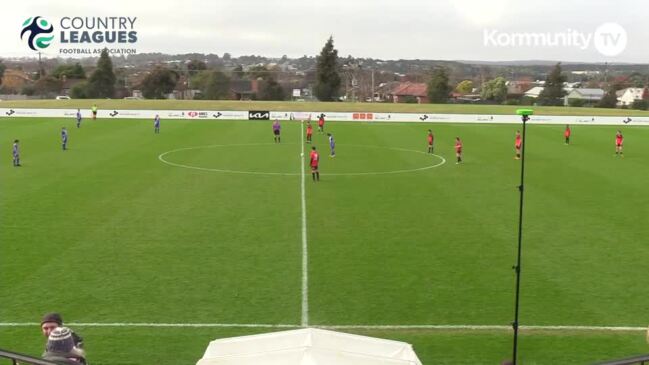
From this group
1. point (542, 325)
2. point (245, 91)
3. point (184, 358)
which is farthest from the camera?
point (245, 91)

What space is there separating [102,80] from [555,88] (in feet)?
259

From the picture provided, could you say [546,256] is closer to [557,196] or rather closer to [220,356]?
[557,196]

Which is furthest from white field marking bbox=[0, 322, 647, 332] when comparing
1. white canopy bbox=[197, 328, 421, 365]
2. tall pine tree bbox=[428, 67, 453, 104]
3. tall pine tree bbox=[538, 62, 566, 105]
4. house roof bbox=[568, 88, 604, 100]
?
house roof bbox=[568, 88, 604, 100]

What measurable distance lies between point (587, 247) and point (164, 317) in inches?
471

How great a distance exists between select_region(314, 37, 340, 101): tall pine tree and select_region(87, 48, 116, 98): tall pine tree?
113 feet

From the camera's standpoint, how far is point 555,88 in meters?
125

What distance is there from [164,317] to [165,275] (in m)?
2.79

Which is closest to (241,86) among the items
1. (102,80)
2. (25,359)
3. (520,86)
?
(102,80)

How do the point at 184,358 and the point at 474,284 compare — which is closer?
the point at 184,358

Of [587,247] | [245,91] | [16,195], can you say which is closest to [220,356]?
[587,247]

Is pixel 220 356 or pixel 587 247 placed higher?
pixel 220 356

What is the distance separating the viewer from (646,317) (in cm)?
1398

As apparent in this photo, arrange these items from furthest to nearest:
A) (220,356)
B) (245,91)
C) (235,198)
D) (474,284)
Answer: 1. (245,91)
2. (235,198)
3. (474,284)
4. (220,356)

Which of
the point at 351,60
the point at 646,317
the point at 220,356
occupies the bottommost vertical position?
the point at 646,317
